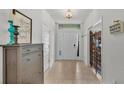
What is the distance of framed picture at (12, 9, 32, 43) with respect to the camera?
2452 millimetres

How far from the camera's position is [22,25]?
9.25 ft

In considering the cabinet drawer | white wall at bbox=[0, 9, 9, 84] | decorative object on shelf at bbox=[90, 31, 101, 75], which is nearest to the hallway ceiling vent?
decorative object on shelf at bbox=[90, 31, 101, 75]

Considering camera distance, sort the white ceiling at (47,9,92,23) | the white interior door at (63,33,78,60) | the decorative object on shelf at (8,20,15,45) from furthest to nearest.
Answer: the white interior door at (63,33,78,60) → the white ceiling at (47,9,92,23) → the decorative object on shelf at (8,20,15,45)

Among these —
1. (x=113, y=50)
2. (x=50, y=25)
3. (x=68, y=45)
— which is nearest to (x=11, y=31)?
(x=113, y=50)

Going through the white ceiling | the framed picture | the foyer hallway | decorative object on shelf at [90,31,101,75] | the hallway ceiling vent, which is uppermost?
the white ceiling

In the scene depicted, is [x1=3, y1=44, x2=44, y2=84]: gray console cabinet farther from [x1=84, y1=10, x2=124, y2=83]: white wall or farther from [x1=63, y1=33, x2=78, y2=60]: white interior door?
[x1=63, y1=33, x2=78, y2=60]: white interior door

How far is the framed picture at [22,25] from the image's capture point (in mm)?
2452

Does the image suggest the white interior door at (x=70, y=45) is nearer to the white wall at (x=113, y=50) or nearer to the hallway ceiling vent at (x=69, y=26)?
the hallway ceiling vent at (x=69, y=26)

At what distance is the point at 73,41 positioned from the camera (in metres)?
9.05

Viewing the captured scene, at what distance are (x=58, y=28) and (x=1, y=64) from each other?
23.7ft

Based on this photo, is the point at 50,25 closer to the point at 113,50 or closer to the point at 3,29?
the point at 113,50

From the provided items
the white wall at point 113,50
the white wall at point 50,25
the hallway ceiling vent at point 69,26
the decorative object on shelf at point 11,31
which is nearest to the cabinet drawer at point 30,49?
the decorative object on shelf at point 11,31
